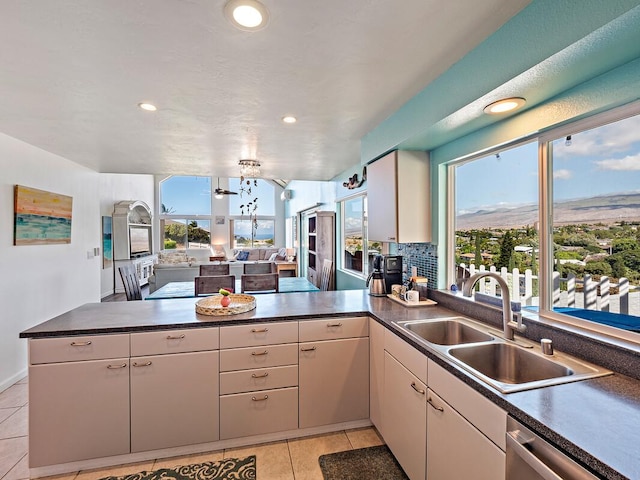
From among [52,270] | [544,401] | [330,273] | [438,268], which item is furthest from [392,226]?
[52,270]

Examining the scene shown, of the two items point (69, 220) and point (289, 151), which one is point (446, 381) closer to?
point (289, 151)

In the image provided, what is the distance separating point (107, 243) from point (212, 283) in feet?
16.6

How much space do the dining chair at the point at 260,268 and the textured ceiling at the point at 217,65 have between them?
194cm

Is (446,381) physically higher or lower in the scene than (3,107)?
lower

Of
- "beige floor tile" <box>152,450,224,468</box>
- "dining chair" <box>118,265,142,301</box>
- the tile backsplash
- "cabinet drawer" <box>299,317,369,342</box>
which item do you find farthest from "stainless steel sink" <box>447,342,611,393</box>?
"dining chair" <box>118,265,142,301</box>

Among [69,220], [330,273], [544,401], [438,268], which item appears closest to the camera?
[544,401]

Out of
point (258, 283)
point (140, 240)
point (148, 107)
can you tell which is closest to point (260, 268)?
point (258, 283)

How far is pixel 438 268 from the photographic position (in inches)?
96.2

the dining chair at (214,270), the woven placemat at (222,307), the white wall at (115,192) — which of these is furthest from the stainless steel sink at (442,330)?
the white wall at (115,192)

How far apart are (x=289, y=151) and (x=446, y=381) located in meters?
2.80

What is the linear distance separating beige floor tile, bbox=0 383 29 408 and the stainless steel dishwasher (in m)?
3.44

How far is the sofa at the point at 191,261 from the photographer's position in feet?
16.8

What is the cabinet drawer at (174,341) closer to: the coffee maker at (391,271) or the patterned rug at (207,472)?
the patterned rug at (207,472)

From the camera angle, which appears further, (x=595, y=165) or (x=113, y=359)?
(x=113, y=359)
